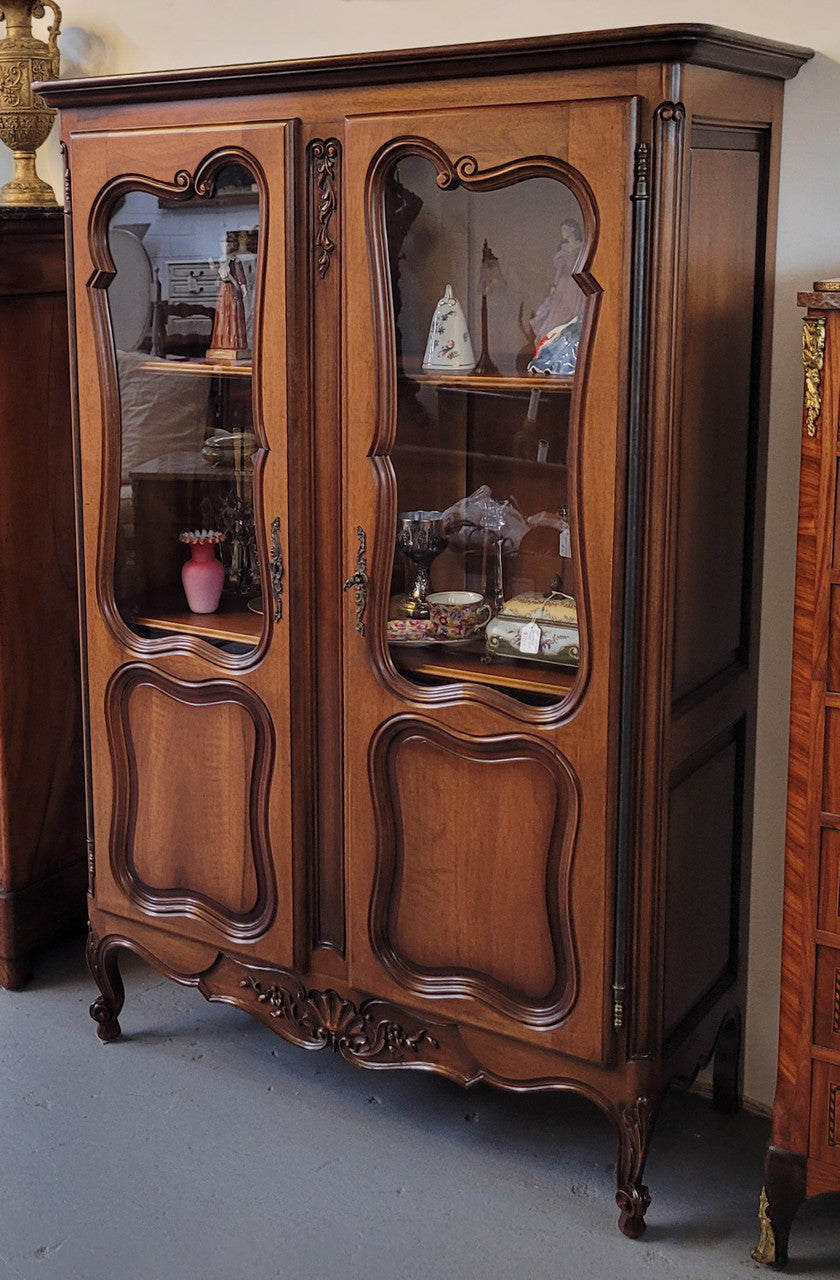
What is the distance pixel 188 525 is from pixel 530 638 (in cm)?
70

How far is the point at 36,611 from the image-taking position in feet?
9.67

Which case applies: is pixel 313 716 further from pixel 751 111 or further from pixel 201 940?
pixel 751 111

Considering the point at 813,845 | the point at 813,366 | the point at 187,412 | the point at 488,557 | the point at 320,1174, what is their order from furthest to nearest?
the point at 187,412 → the point at 320,1174 → the point at 488,557 → the point at 813,845 → the point at 813,366

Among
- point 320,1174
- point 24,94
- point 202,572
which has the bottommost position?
point 320,1174

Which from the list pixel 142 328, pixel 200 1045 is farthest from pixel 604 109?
pixel 200 1045

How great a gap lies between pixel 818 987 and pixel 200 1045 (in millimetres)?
1260

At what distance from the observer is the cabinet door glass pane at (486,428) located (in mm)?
Result: 2027

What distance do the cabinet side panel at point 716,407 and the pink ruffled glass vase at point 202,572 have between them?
2.78 ft

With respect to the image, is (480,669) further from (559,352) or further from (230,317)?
(230,317)

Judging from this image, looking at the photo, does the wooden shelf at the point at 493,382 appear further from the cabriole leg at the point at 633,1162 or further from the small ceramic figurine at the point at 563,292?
the cabriole leg at the point at 633,1162

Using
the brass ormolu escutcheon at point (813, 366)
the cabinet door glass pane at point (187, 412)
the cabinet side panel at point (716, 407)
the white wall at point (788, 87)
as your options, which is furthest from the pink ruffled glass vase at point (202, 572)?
the brass ormolu escutcheon at point (813, 366)

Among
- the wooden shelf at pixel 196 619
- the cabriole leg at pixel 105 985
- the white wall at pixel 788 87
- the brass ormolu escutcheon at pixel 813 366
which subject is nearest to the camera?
the brass ormolu escutcheon at pixel 813 366

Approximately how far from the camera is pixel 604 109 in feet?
6.14

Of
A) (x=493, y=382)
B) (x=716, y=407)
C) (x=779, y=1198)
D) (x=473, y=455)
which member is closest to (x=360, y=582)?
(x=473, y=455)
